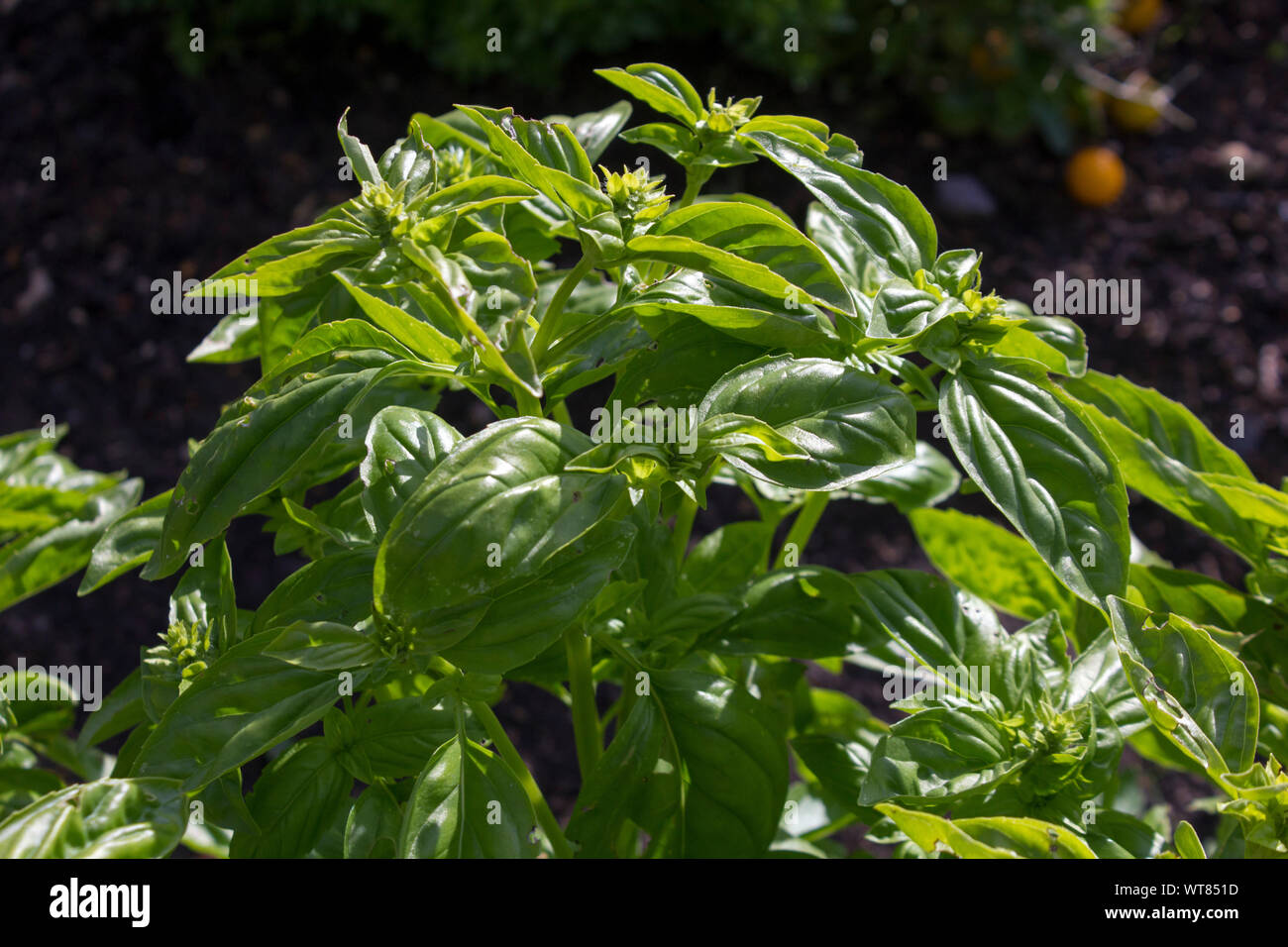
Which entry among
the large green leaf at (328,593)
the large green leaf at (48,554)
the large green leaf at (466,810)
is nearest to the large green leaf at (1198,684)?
the large green leaf at (466,810)

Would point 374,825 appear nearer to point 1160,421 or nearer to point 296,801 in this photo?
point 296,801

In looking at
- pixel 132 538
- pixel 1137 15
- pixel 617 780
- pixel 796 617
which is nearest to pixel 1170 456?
pixel 796 617

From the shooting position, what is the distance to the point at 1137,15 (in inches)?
143

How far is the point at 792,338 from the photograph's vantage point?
93cm

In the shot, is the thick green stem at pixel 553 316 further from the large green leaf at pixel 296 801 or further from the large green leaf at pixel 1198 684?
the large green leaf at pixel 1198 684

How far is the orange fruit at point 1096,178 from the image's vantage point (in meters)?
3.36

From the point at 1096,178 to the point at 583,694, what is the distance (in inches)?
114

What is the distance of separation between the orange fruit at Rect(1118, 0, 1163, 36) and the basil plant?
299 cm

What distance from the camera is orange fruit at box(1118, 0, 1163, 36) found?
3625 mm

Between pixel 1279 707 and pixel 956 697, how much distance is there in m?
0.35

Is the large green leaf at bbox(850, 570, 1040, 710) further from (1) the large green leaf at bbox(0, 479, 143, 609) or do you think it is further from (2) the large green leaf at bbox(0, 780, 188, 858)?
(1) the large green leaf at bbox(0, 479, 143, 609)

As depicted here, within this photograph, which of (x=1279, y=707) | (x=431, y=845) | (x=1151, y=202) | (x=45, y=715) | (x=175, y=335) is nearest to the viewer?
(x=431, y=845)
